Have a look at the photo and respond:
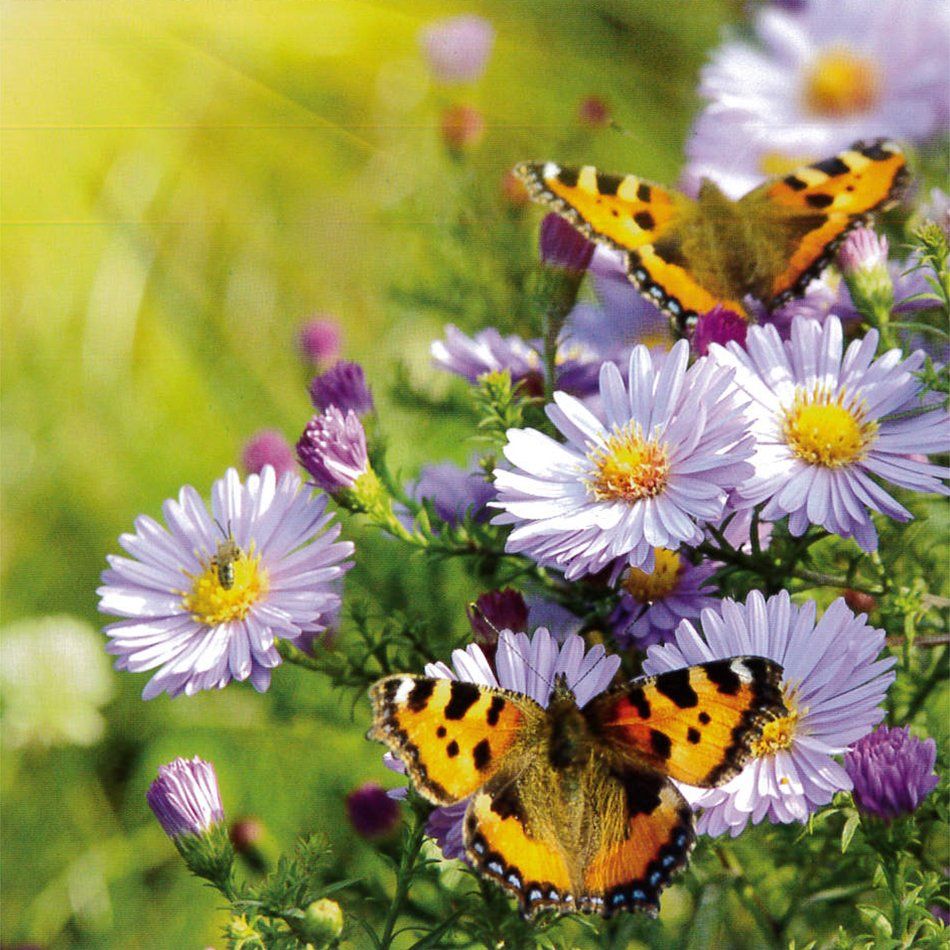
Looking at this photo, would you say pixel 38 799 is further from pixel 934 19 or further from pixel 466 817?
pixel 934 19

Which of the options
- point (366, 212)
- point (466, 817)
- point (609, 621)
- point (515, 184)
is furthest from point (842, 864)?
point (366, 212)

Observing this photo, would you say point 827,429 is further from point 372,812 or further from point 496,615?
point 372,812

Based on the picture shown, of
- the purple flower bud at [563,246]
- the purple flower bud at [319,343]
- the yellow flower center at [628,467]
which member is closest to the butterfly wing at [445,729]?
the yellow flower center at [628,467]

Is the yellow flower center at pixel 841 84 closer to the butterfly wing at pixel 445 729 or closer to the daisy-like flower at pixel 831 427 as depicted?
the daisy-like flower at pixel 831 427

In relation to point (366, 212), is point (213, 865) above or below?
below

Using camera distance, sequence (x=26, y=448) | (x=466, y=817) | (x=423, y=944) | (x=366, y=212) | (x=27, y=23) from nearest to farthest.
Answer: (x=466, y=817)
(x=423, y=944)
(x=27, y=23)
(x=26, y=448)
(x=366, y=212)

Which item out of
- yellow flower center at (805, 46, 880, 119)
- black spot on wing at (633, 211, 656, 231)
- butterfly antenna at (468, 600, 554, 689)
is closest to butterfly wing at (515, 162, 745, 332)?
black spot on wing at (633, 211, 656, 231)
